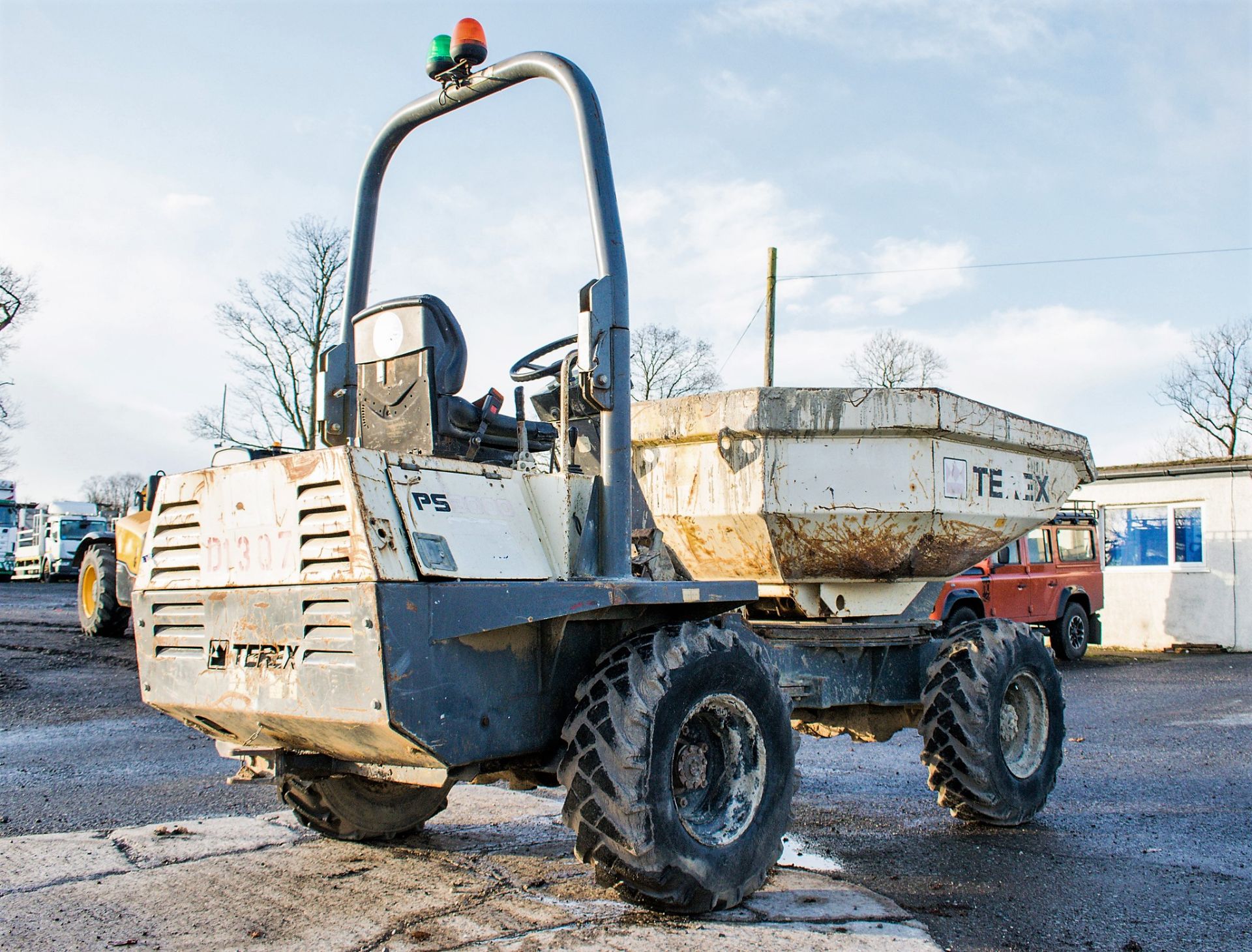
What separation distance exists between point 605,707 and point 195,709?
1.49m

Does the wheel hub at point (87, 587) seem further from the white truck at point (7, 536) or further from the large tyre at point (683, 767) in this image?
the white truck at point (7, 536)

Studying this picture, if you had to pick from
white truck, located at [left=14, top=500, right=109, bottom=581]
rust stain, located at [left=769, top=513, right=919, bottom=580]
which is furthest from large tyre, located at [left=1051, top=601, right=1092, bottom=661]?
white truck, located at [left=14, top=500, right=109, bottom=581]

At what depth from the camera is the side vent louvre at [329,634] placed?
10.9 ft

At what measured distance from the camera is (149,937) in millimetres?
3705

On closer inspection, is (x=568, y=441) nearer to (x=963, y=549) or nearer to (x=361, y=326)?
(x=361, y=326)

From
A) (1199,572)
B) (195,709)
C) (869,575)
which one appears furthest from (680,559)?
(1199,572)

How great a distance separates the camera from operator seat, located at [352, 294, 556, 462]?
154 inches

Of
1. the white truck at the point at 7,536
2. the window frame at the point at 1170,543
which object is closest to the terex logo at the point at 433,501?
the window frame at the point at 1170,543

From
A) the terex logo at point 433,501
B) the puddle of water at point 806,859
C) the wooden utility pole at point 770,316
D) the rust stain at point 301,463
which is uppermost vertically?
the wooden utility pole at point 770,316

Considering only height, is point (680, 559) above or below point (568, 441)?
below

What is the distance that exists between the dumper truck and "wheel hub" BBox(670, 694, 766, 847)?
0.03ft

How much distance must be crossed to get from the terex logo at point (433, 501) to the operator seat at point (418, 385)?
401mm

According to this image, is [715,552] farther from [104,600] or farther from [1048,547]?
[1048,547]

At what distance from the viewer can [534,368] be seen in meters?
4.53
